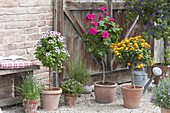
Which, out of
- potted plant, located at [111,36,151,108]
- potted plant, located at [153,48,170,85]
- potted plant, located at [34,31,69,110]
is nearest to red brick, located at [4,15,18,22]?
potted plant, located at [34,31,69,110]

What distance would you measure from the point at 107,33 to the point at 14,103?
1.91 m

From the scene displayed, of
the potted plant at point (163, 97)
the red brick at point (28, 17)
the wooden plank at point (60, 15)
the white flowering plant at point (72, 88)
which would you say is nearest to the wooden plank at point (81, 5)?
the wooden plank at point (60, 15)

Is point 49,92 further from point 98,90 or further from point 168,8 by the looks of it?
point 168,8

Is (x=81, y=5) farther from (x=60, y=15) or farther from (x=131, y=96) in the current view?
(x=131, y=96)

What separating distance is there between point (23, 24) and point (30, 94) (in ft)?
4.40

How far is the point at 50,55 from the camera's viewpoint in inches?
236

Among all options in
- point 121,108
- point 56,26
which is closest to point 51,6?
point 56,26

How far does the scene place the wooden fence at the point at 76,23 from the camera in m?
7.15

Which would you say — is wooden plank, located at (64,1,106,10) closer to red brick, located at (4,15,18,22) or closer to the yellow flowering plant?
red brick, located at (4,15,18,22)

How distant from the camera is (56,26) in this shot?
7.05 metres

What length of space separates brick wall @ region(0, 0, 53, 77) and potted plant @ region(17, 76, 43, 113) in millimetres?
707

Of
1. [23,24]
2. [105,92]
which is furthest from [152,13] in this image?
[23,24]

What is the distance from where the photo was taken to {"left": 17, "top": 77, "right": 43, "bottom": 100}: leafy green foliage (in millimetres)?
5863

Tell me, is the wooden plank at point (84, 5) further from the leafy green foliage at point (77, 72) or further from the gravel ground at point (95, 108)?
the gravel ground at point (95, 108)
